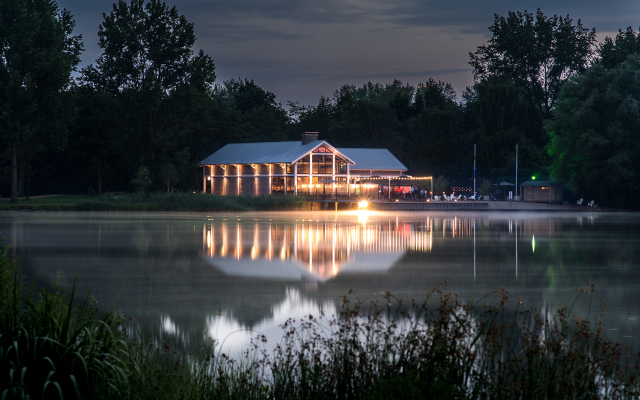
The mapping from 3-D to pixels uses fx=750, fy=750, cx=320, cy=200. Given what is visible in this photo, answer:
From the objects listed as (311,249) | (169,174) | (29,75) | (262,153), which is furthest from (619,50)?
(311,249)

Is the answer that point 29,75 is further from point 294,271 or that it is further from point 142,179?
point 294,271

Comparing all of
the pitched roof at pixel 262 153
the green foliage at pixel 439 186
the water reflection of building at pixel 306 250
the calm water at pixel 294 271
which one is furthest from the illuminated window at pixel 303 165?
the calm water at pixel 294 271

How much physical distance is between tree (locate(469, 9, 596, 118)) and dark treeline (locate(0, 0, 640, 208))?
18cm

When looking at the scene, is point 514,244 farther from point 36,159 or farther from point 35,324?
point 36,159

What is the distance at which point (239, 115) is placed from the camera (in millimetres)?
90625

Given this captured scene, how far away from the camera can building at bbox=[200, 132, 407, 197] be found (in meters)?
75.4

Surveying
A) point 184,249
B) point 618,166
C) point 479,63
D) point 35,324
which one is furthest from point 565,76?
point 35,324

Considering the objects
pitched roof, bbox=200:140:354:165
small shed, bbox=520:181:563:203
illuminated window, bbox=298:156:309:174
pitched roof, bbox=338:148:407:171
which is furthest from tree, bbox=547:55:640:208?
illuminated window, bbox=298:156:309:174

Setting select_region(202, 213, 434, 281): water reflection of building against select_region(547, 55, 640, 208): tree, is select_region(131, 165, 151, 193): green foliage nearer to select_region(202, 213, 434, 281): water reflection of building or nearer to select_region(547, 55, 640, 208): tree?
select_region(547, 55, 640, 208): tree

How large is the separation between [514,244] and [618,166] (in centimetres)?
4180

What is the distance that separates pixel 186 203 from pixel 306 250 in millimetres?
36321

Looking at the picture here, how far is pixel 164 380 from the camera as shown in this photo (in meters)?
5.84

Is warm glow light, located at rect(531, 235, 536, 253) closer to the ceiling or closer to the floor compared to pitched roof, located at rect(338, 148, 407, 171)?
closer to the floor

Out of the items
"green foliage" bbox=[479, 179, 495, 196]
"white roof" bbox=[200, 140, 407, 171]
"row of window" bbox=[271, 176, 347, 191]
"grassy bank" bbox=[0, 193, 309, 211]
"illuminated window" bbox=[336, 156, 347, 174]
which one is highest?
"white roof" bbox=[200, 140, 407, 171]
